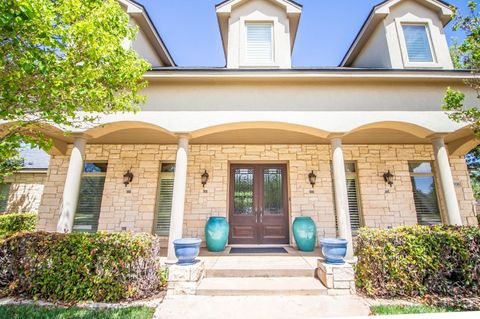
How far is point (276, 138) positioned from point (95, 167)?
19.9ft

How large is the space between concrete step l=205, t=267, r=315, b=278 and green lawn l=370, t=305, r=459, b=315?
4.23ft

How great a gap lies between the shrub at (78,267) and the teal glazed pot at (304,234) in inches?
146

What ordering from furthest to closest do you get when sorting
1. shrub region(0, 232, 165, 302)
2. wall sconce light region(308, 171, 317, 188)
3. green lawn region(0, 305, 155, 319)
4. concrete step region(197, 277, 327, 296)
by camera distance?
wall sconce light region(308, 171, 317, 188) → concrete step region(197, 277, 327, 296) → shrub region(0, 232, 165, 302) → green lawn region(0, 305, 155, 319)

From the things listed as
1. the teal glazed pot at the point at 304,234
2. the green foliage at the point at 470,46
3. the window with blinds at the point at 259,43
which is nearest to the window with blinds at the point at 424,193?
the green foliage at the point at 470,46

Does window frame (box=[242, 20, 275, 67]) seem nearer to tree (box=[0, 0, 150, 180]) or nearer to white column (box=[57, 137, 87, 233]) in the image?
tree (box=[0, 0, 150, 180])

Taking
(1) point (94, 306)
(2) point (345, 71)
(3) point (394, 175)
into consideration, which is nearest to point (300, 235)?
(3) point (394, 175)

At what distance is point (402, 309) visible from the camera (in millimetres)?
3316

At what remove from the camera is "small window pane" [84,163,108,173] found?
7.42m

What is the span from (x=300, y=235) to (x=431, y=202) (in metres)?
4.70

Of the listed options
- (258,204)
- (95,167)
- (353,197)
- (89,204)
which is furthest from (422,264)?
(95,167)

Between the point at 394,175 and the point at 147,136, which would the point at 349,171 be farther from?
the point at 147,136

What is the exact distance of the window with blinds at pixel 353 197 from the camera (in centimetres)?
709

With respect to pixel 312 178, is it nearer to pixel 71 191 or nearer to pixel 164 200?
pixel 164 200

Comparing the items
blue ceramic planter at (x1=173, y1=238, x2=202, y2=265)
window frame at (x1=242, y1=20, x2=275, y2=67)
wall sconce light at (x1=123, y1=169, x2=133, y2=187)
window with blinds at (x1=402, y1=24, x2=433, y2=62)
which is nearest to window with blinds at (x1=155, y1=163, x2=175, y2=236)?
wall sconce light at (x1=123, y1=169, x2=133, y2=187)
